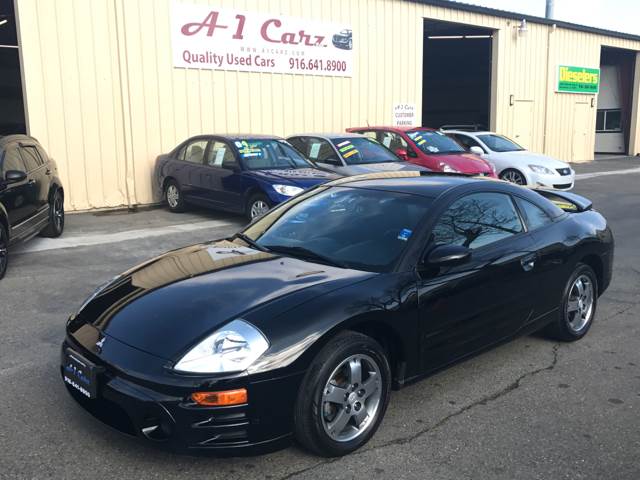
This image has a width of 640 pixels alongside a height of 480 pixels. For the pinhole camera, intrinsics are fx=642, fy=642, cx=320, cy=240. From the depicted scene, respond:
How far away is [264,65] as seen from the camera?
1419 cm

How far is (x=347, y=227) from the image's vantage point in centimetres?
417

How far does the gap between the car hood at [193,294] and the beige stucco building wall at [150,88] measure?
859 centimetres

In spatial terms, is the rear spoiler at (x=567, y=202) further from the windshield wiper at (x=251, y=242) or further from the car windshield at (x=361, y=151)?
the car windshield at (x=361, y=151)

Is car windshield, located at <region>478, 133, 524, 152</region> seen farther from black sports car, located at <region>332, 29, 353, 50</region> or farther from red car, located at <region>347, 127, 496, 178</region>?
black sports car, located at <region>332, 29, 353, 50</region>

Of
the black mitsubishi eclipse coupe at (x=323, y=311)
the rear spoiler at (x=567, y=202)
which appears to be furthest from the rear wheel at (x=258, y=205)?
the black mitsubishi eclipse coupe at (x=323, y=311)

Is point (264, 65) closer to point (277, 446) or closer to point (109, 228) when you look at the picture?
point (109, 228)

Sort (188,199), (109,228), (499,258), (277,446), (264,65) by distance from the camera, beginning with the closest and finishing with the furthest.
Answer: (277,446) < (499,258) < (109,228) < (188,199) < (264,65)

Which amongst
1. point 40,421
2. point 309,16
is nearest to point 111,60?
point 309,16

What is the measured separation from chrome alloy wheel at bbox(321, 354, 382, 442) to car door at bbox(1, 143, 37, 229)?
5262mm

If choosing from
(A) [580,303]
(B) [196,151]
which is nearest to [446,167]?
(B) [196,151]

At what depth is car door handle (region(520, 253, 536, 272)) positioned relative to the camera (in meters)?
4.41

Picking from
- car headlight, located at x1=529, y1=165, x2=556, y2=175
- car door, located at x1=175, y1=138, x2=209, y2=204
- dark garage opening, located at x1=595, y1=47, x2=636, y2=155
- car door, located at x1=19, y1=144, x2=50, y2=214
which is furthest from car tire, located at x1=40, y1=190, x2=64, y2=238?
dark garage opening, located at x1=595, y1=47, x2=636, y2=155

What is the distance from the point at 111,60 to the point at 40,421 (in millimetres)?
9757

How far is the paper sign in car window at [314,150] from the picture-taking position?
12.2m
